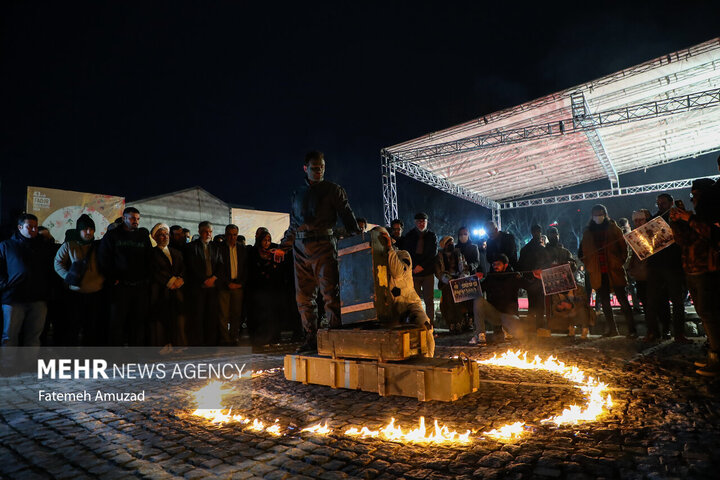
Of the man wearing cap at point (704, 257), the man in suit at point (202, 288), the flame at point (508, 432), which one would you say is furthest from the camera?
the man in suit at point (202, 288)

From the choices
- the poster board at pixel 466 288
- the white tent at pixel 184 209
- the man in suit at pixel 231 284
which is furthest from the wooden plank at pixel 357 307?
the white tent at pixel 184 209

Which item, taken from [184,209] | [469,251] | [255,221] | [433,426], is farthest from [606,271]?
[184,209]

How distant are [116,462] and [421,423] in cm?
194

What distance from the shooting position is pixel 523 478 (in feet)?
6.73

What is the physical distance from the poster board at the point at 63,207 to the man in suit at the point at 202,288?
21.5 ft

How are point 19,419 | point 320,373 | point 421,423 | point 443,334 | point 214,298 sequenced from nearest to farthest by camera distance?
point 421,423
point 19,419
point 320,373
point 214,298
point 443,334

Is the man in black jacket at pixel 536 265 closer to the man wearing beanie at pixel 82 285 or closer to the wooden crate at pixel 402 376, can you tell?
the wooden crate at pixel 402 376

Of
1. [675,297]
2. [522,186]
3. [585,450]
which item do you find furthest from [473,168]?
[585,450]

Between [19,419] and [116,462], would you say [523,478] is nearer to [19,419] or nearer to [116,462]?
[116,462]

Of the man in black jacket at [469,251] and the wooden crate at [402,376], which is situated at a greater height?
the man in black jacket at [469,251]

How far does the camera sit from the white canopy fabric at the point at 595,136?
36.2ft

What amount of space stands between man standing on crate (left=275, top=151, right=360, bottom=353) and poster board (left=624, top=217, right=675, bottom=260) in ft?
13.2

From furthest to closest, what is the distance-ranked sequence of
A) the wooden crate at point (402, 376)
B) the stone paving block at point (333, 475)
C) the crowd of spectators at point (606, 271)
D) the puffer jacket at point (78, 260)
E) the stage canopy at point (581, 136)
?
the stage canopy at point (581, 136) < the puffer jacket at point (78, 260) < the crowd of spectators at point (606, 271) < the wooden crate at point (402, 376) < the stone paving block at point (333, 475)

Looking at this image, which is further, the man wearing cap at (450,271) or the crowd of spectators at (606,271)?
the man wearing cap at (450,271)
